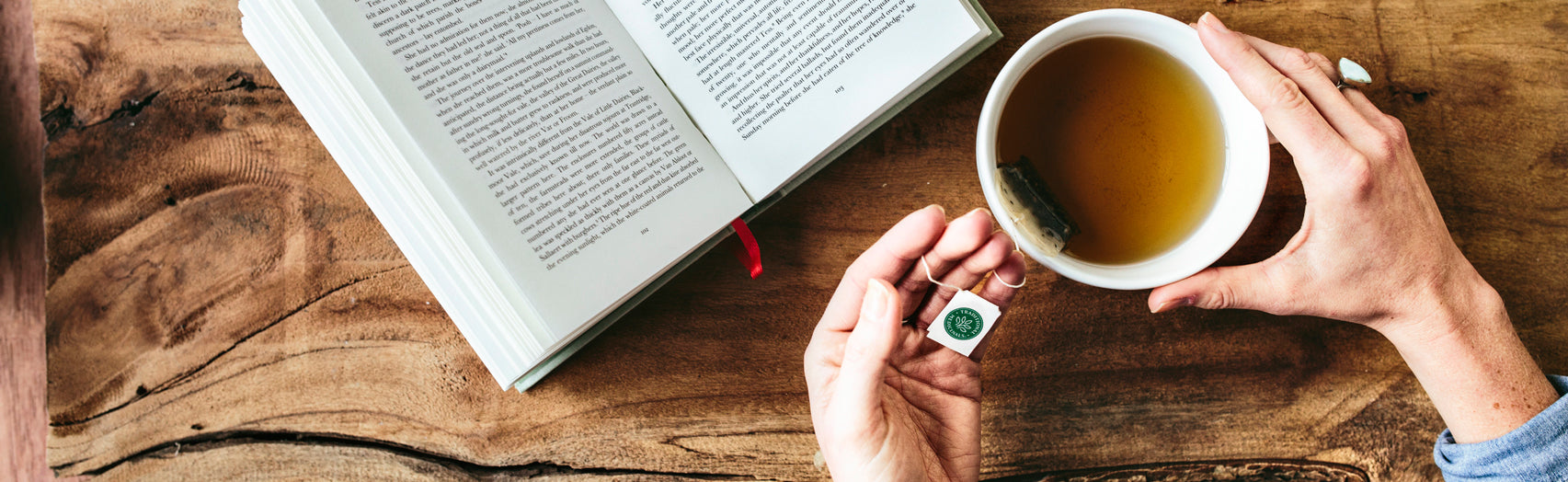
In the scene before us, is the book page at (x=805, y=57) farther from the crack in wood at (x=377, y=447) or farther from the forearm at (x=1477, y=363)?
the forearm at (x=1477, y=363)

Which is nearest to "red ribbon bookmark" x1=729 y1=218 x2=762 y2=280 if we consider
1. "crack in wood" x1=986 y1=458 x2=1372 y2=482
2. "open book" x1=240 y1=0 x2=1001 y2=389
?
"open book" x1=240 y1=0 x2=1001 y2=389

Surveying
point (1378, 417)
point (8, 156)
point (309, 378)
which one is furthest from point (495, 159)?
point (1378, 417)

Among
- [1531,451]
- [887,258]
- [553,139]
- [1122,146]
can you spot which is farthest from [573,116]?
[1531,451]

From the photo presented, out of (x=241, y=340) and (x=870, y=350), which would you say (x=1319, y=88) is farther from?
(x=241, y=340)

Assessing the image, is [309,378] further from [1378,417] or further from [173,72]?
[1378,417]

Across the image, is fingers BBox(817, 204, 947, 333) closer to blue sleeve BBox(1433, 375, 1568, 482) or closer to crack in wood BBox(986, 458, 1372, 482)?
crack in wood BBox(986, 458, 1372, 482)

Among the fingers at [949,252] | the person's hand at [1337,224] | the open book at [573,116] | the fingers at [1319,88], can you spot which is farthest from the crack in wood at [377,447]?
the fingers at [1319,88]
